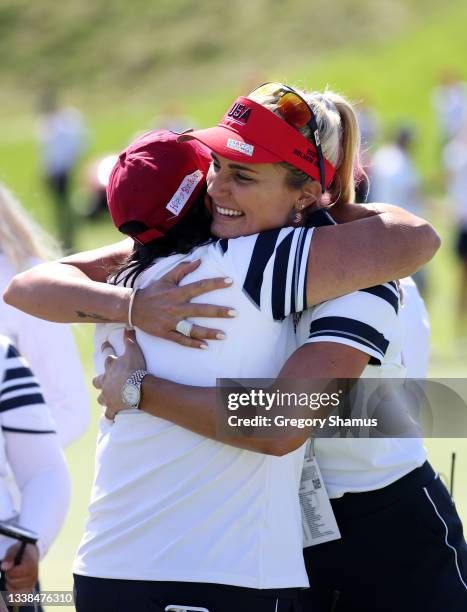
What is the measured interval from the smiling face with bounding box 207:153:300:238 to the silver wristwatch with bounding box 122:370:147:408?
1.24ft

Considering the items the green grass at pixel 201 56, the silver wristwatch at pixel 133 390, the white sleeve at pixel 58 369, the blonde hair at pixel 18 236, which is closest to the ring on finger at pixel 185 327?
the silver wristwatch at pixel 133 390

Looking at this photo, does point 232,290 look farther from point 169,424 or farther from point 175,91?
point 175,91

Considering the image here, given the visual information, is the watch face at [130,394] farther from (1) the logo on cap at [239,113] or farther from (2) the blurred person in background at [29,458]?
(1) the logo on cap at [239,113]

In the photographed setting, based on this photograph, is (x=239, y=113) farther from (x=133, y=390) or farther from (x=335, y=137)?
(x=133, y=390)

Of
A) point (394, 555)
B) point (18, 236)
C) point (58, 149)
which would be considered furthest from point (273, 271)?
point (58, 149)

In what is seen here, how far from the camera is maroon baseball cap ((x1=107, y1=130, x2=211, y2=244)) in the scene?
2.66 metres

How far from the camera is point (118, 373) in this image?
263cm

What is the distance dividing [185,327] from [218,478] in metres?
0.34

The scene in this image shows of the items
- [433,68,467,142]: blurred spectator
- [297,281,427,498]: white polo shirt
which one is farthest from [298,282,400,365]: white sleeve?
[433,68,467,142]: blurred spectator

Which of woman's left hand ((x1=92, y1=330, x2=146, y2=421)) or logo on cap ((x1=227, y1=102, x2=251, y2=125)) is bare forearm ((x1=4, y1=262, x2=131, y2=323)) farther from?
logo on cap ((x1=227, y1=102, x2=251, y2=125))

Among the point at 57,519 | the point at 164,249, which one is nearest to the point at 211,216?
the point at 164,249

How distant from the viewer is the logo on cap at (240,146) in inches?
102

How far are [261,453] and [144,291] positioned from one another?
46 cm

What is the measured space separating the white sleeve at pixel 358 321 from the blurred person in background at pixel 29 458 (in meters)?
0.85
